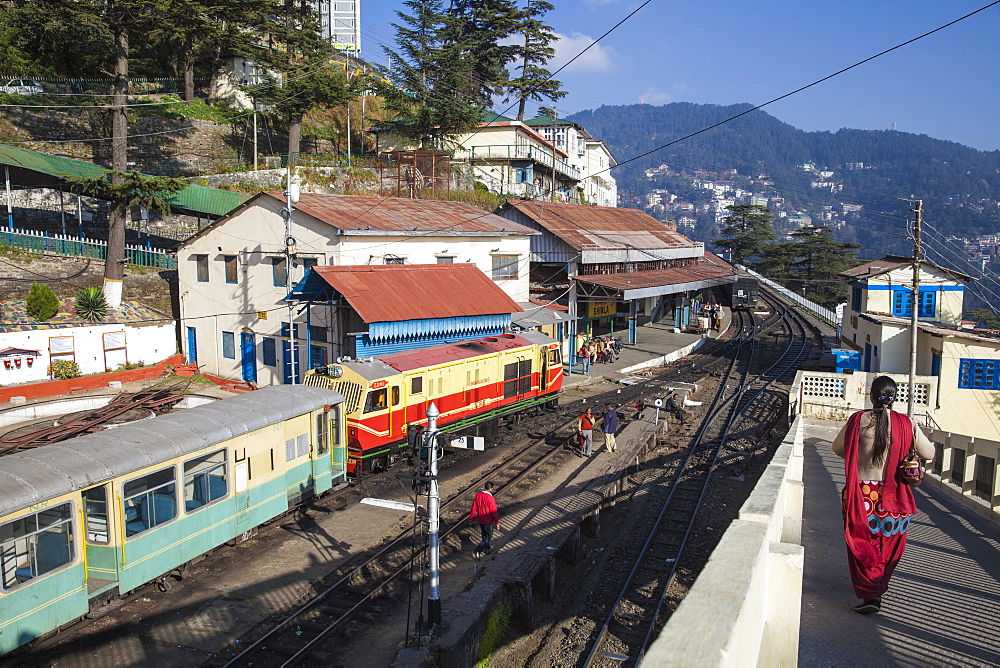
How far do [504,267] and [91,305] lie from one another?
55.4ft

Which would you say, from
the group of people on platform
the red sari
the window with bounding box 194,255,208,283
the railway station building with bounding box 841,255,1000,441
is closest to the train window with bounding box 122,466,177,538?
the red sari

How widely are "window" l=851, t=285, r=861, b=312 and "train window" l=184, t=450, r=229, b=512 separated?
29.4m

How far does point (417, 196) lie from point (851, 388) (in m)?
25.9

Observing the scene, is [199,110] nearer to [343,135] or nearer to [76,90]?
[76,90]

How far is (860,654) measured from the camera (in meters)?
5.32

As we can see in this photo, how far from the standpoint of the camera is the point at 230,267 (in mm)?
28047

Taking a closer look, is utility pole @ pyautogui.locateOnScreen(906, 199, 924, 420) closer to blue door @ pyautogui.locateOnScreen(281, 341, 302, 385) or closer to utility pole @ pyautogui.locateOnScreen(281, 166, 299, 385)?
utility pole @ pyautogui.locateOnScreen(281, 166, 299, 385)

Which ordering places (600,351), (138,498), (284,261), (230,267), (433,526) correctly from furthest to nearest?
1. (600,351)
2. (230,267)
3. (284,261)
4. (138,498)
5. (433,526)

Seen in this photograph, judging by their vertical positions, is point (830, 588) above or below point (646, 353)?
above

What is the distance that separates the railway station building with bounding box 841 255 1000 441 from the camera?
990 inches

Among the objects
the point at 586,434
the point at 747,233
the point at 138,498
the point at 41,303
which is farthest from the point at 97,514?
the point at 747,233

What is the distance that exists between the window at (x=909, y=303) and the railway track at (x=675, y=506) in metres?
5.54

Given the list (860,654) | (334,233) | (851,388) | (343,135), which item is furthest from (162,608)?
(343,135)

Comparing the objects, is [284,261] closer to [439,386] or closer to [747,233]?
[439,386]
